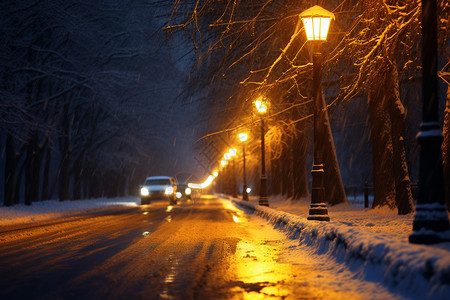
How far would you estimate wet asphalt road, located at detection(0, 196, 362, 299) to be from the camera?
650 cm

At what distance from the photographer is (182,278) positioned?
744 cm

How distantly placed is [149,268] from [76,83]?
2258 centimetres

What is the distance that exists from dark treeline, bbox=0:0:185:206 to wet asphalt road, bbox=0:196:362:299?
6471mm

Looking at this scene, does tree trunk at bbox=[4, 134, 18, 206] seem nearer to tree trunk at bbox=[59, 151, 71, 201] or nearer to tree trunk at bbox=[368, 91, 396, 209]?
tree trunk at bbox=[59, 151, 71, 201]

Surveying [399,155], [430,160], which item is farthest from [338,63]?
[430,160]

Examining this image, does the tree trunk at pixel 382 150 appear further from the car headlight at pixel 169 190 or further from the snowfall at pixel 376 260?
the car headlight at pixel 169 190

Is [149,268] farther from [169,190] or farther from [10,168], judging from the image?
[169,190]

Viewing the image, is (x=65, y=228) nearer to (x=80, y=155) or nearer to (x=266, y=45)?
(x=266, y=45)

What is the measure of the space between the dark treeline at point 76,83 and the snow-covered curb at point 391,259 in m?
8.61

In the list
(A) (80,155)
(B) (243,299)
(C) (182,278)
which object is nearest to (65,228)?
(C) (182,278)

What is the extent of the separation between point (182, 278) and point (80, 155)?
122 feet

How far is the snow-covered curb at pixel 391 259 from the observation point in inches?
213

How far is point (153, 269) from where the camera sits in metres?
8.22

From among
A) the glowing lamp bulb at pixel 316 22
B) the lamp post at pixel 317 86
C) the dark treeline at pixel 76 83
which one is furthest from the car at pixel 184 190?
the glowing lamp bulb at pixel 316 22
